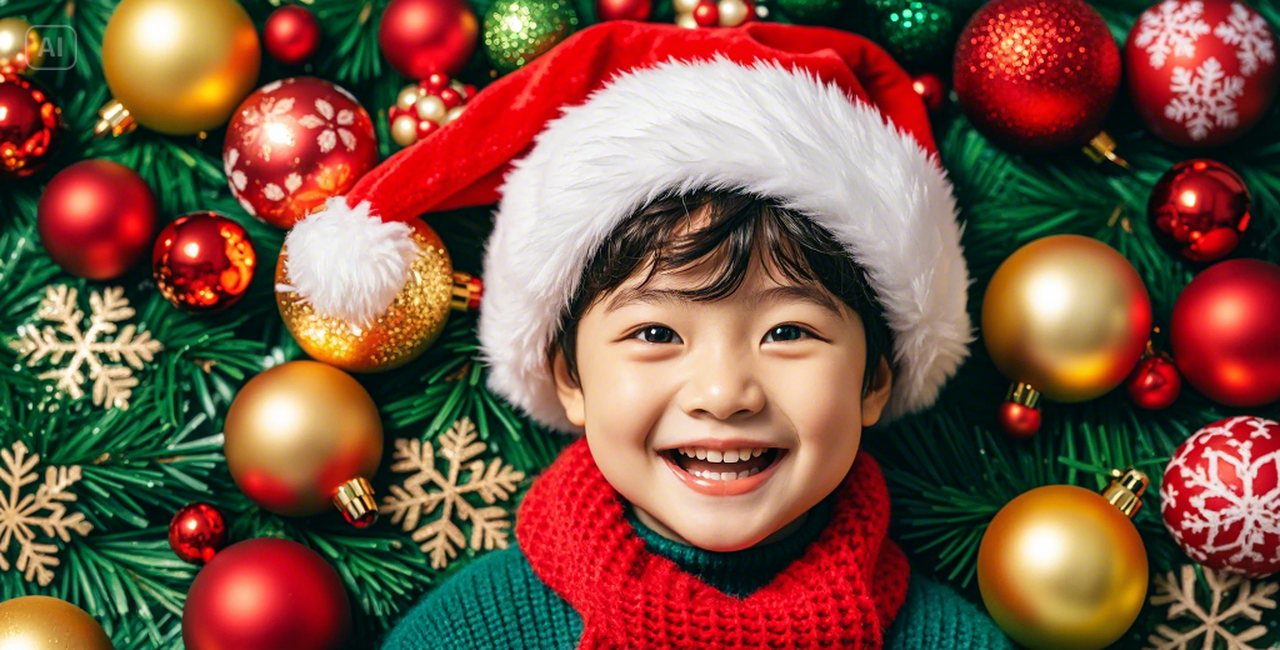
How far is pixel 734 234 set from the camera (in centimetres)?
114

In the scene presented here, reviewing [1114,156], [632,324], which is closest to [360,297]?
[632,324]

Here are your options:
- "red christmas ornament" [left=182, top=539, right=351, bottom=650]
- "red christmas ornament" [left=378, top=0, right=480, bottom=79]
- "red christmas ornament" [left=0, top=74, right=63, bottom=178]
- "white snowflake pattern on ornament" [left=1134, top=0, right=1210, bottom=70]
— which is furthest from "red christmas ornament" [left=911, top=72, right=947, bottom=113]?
"red christmas ornament" [left=0, top=74, right=63, bottom=178]

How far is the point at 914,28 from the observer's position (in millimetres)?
1388

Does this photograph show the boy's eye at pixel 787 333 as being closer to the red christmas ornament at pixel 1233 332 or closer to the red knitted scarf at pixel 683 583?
the red knitted scarf at pixel 683 583

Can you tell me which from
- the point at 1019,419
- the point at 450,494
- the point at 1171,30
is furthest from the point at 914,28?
the point at 450,494

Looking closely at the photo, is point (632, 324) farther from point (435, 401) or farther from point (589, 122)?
point (435, 401)

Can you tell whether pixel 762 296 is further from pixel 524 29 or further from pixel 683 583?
pixel 524 29

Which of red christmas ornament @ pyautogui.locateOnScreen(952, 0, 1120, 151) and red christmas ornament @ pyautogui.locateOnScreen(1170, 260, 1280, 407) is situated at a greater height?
red christmas ornament @ pyautogui.locateOnScreen(952, 0, 1120, 151)

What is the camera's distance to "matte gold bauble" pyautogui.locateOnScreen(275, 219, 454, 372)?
4.26ft

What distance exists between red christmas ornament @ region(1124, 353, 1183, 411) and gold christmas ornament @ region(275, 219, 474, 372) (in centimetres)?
88

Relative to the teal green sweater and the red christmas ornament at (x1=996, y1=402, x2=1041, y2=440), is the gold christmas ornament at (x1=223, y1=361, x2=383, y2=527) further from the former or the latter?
the red christmas ornament at (x1=996, y1=402, x2=1041, y2=440)

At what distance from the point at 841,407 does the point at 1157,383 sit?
0.47 meters

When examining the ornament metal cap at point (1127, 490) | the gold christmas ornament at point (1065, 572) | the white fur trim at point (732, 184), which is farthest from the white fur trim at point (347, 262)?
the ornament metal cap at point (1127, 490)

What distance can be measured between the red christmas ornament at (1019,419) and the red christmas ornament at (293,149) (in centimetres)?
87
